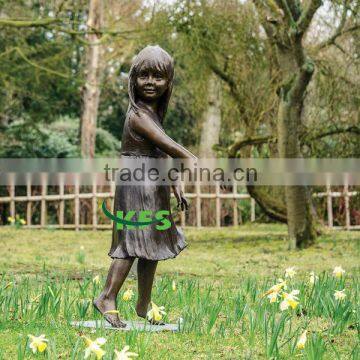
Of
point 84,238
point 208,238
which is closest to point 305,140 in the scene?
point 208,238

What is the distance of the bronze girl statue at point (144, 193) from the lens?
3873mm

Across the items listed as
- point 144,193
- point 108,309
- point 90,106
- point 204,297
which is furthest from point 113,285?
point 90,106

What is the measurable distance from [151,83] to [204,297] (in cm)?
185

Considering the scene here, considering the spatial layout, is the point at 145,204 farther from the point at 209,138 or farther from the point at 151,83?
the point at 209,138

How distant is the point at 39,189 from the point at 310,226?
893 centimetres

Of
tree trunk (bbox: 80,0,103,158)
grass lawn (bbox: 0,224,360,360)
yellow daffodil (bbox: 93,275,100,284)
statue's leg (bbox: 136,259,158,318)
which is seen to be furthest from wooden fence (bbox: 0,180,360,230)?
statue's leg (bbox: 136,259,158,318)

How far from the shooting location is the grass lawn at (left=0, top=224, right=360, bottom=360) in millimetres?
3449

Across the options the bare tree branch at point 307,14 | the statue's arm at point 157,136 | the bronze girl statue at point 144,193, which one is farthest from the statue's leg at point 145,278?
the bare tree branch at point 307,14

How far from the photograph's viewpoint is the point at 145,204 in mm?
3947

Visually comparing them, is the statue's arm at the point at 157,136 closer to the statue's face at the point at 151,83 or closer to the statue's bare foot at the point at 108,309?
the statue's face at the point at 151,83

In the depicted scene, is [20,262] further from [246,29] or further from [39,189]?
[39,189]

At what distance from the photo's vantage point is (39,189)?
1759 centimetres

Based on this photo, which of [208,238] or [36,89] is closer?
[208,238]

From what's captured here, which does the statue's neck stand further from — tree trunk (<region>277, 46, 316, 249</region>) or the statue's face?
tree trunk (<region>277, 46, 316, 249</region>)
